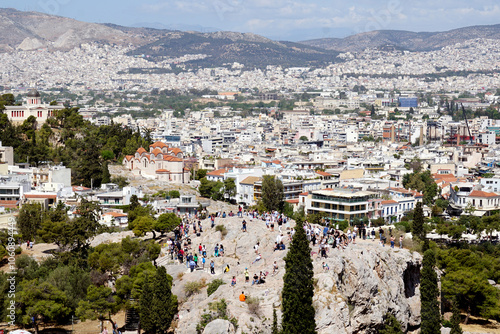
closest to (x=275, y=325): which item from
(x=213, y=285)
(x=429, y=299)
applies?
(x=213, y=285)

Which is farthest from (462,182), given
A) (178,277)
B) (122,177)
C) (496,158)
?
(178,277)

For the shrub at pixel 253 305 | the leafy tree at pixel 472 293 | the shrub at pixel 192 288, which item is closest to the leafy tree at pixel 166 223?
the shrub at pixel 192 288

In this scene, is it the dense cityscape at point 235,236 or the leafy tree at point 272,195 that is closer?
the dense cityscape at point 235,236

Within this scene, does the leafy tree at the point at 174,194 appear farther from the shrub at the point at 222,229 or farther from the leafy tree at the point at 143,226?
the shrub at the point at 222,229

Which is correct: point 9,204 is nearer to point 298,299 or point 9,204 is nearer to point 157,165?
point 157,165

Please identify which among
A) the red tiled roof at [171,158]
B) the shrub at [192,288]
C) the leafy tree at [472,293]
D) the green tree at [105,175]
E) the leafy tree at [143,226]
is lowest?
the leafy tree at [472,293]

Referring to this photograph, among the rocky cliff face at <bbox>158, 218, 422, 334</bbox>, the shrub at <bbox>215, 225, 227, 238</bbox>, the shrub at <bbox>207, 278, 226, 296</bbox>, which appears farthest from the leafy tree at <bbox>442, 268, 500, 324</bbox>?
the shrub at <bbox>207, 278, 226, 296</bbox>

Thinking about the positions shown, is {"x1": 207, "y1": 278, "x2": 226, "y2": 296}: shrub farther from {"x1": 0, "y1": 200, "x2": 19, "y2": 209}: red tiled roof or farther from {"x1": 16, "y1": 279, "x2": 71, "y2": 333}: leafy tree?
{"x1": 0, "y1": 200, "x2": 19, "y2": 209}: red tiled roof
